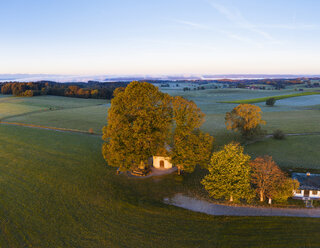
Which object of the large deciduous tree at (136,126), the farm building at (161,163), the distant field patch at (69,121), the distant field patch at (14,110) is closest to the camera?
the large deciduous tree at (136,126)

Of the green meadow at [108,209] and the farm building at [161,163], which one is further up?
the farm building at [161,163]

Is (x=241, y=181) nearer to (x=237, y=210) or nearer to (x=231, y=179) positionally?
(x=231, y=179)

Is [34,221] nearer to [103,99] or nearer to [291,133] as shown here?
[291,133]

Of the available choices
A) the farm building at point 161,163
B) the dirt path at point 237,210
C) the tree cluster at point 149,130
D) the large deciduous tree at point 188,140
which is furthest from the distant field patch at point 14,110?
the dirt path at point 237,210

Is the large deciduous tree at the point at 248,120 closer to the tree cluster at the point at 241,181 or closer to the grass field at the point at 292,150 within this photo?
the grass field at the point at 292,150

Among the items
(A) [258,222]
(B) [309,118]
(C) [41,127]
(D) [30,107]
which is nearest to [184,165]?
(A) [258,222]

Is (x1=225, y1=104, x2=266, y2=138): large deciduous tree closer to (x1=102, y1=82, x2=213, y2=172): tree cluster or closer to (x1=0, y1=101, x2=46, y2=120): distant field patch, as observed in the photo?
(x1=102, y1=82, x2=213, y2=172): tree cluster
